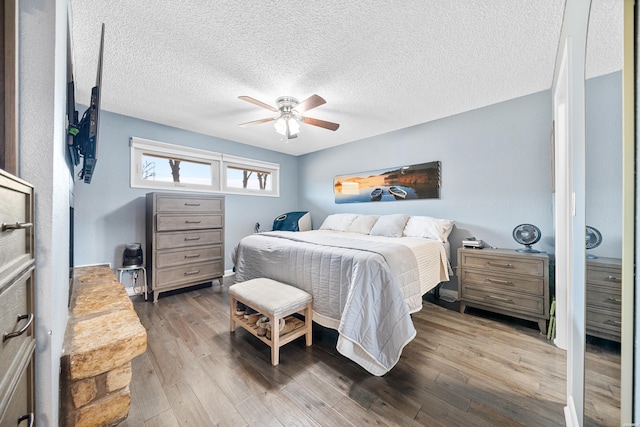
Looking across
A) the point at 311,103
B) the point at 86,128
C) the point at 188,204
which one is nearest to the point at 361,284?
the point at 311,103

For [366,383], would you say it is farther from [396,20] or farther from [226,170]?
[226,170]

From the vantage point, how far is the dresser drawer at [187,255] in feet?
9.41

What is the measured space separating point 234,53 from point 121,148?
7.25 feet

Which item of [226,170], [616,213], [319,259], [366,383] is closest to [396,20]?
[616,213]

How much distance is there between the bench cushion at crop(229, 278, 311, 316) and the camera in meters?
1.70

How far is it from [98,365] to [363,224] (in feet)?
9.93

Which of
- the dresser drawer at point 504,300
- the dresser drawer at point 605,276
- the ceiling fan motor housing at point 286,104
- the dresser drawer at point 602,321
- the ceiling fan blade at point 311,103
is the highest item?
the ceiling fan motor housing at point 286,104

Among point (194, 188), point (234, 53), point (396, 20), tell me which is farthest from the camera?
point (194, 188)

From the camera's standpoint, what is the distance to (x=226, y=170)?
3.99 meters

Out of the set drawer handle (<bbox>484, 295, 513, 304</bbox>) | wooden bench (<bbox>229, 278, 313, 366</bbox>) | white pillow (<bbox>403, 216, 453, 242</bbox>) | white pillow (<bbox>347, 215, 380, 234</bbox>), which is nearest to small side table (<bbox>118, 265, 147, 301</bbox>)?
wooden bench (<bbox>229, 278, 313, 366</bbox>)

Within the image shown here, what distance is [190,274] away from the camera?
10.0 ft

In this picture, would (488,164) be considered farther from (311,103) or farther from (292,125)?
(292,125)

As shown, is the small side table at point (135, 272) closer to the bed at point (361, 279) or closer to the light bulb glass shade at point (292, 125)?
the bed at point (361, 279)

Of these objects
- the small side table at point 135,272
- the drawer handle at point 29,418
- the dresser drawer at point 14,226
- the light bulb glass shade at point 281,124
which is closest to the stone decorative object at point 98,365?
the drawer handle at point 29,418
